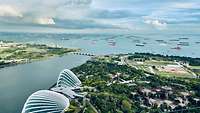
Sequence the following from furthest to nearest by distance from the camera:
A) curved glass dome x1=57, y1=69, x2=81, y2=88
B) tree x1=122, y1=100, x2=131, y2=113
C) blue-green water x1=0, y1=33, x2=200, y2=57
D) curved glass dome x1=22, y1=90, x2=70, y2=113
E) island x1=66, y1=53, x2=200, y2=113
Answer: blue-green water x1=0, y1=33, x2=200, y2=57
curved glass dome x1=57, y1=69, x2=81, y2=88
island x1=66, y1=53, x2=200, y2=113
tree x1=122, y1=100, x2=131, y2=113
curved glass dome x1=22, y1=90, x2=70, y2=113

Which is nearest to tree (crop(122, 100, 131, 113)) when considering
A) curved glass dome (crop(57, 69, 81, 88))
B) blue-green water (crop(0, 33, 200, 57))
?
curved glass dome (crop(57, 69, 81, 88))

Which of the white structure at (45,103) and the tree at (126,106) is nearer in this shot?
the white structure at (45,103)

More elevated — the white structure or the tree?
the white structure

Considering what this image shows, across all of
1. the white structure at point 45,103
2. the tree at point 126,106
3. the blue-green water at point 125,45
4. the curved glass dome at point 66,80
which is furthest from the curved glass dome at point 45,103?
the blue-green water at point 125,45

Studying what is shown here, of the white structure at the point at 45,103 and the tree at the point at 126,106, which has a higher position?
the white structure at the point at 45,103

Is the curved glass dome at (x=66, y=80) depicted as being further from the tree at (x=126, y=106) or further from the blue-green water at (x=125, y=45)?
the blue-green water at (x=125, y=45)

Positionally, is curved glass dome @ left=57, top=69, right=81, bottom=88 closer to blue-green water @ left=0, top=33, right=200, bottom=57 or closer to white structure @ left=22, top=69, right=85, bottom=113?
white structure @ left=22, top=69, right=85, bottom=113
